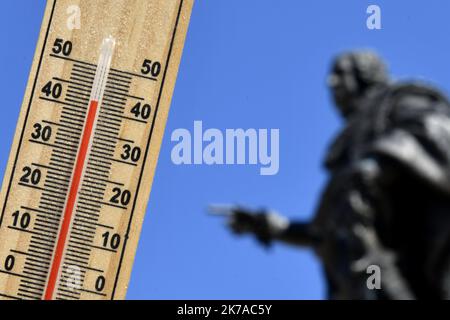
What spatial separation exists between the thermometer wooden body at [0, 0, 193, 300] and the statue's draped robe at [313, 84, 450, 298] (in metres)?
9.69

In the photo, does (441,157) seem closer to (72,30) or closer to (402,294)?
(402,294)

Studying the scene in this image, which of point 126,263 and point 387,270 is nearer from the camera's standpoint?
point 387,270

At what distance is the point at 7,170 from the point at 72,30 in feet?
4.97

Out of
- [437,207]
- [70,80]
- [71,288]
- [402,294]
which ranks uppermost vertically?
[70,80]

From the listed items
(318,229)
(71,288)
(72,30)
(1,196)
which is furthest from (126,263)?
(318,229)

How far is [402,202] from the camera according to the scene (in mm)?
2869

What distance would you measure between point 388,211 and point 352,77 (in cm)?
38

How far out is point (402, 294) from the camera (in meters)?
2.79

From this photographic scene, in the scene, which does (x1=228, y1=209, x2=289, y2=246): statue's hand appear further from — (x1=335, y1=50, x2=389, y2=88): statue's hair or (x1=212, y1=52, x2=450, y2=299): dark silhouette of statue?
(x1=335, y1=50, x2=389, y2=88): statue's hair

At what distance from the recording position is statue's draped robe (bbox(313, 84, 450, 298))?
9.21 ft

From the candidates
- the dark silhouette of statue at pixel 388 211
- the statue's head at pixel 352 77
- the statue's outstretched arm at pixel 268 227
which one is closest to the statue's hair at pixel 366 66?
the statue's head at pixel 352 77

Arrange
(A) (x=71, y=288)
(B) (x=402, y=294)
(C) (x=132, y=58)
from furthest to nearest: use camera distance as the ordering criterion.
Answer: (C) (x=132, y=58) → (A) (x=71, y=288) → (B) (x=402, y=294)

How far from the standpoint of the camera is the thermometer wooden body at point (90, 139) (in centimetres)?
1262

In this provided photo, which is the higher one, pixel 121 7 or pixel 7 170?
pixel 121 7
